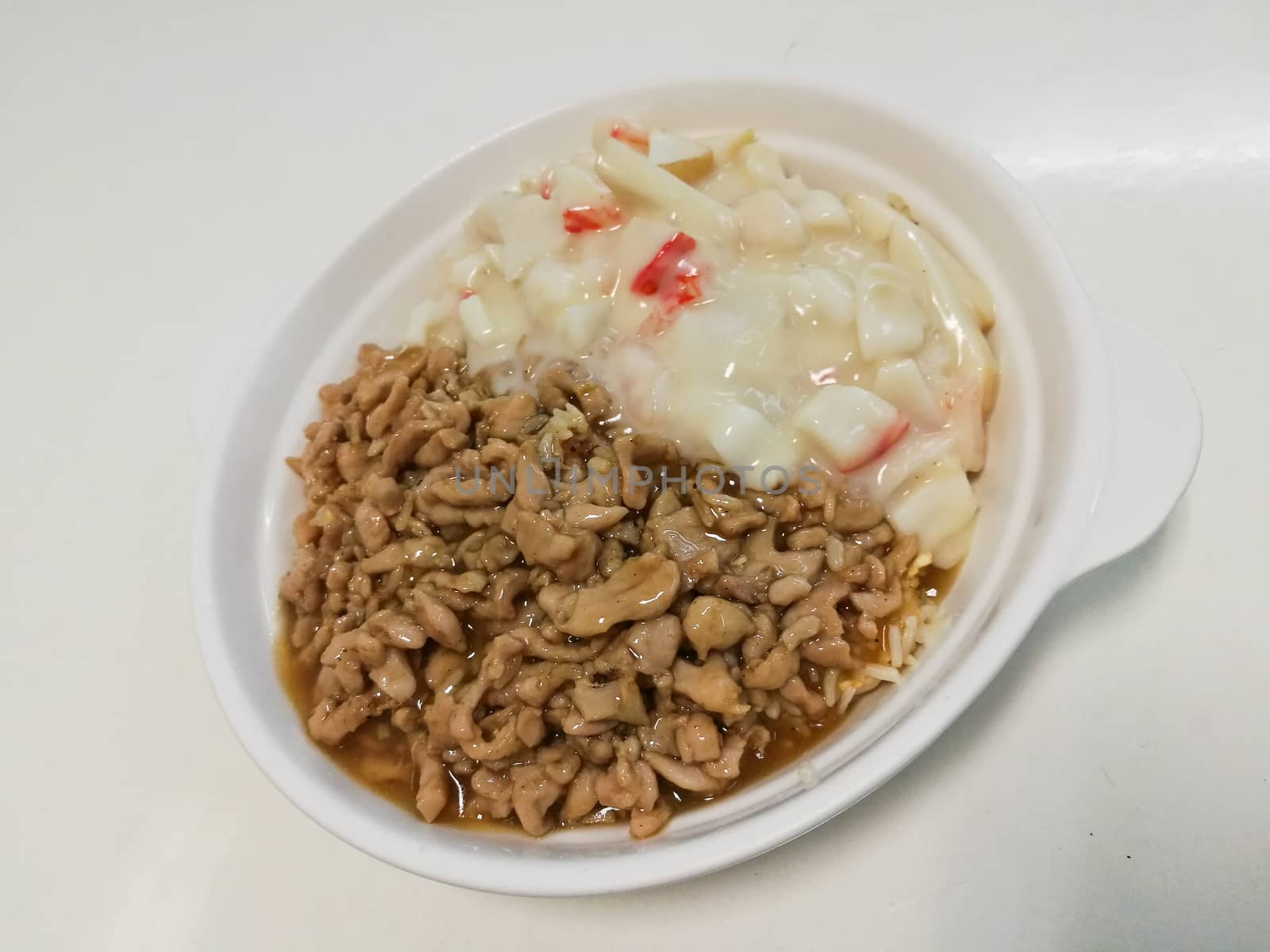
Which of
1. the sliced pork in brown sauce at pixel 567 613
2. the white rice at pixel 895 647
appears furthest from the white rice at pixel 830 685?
the white rice at pixel 895 647

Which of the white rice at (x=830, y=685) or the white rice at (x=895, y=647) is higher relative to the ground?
the white rice at (x=895, y=647)

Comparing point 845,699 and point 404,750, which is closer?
point 845,699

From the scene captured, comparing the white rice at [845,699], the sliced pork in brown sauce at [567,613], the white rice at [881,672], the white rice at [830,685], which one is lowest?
the white rice at [845,699]

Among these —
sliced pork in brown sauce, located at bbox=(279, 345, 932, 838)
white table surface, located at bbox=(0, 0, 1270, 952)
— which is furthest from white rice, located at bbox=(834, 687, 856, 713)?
white table surface, located at bbox=(0, 0, 1270, 952)

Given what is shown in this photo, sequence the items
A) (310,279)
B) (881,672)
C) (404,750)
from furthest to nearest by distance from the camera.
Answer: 1. (310,279)
2. (404,750)
3. (881,672)

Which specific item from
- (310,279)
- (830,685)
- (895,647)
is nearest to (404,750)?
(830,685)

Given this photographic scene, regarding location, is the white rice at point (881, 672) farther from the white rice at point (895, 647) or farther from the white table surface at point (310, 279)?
the white table surface at point (310, 279)

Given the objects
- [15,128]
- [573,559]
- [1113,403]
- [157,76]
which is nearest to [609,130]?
[573,559]

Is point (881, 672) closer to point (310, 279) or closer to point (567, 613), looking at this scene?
point (567, 613)

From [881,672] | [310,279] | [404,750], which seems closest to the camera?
[881,672]

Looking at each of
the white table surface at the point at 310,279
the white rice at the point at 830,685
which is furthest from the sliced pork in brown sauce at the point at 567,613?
the white table surface at the point at 310,279
